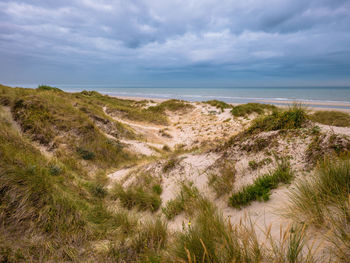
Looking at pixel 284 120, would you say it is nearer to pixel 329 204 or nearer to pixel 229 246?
pixel 329 204

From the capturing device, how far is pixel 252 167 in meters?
4.88

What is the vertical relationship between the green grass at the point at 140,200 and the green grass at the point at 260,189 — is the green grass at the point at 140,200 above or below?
below

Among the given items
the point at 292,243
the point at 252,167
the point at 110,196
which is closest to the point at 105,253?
the point at 292,243

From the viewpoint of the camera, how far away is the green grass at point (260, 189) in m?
3.63

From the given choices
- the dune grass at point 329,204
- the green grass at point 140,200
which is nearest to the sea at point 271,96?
the dune grass at point 329,204

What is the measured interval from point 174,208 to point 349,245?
3253 millimetres

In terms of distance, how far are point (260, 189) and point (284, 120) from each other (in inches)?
160

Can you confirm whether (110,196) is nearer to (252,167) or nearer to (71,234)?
(71,234)

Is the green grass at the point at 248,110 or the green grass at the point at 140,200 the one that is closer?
the green grass at the point at 140,200

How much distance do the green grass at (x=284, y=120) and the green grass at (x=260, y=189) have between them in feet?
9.94

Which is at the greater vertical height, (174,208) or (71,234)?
(71,234)

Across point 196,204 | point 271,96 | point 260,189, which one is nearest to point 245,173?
point 260,189

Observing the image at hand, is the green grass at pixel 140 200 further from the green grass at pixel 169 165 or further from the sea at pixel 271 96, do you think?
the sea at pixel 271 96

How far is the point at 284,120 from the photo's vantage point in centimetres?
660
